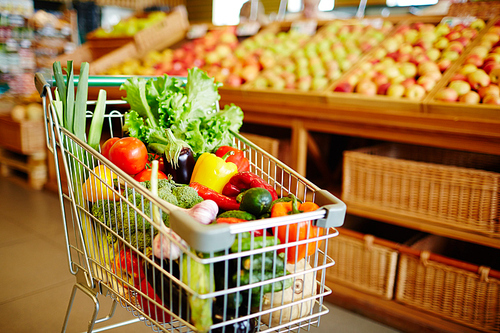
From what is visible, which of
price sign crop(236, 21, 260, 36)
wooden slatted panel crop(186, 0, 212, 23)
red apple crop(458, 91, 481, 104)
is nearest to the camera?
red apple crop(458, 91, 481, 104)

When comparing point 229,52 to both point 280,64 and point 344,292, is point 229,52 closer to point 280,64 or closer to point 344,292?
point 280,64

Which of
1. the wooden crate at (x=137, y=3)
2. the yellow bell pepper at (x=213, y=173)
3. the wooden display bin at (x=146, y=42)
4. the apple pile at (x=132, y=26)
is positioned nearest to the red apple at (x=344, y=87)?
the yellow bell pepper at (x=213, y=173)

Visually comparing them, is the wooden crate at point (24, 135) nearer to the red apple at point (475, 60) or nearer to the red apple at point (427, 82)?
the red apple at point (427, 82)

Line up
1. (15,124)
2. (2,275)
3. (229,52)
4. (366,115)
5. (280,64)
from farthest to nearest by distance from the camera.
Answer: (15,124) < (229,52) < (280,64) < (2,275) < (366,115)

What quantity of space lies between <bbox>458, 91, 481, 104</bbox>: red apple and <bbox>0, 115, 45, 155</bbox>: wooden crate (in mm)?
3407

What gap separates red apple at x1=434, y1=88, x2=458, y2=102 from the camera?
183 cm

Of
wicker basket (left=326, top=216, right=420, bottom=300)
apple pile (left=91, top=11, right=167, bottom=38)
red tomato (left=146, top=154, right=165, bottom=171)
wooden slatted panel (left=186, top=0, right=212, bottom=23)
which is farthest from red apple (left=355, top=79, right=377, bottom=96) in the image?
wooden slatted panel (left=186, top=0, right=212, bottom=23)

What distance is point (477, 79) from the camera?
1878 millimetres

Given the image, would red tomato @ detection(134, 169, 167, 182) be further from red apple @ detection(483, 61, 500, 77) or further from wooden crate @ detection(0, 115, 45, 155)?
wooden crate @ detection(0, 115, 45, 155)

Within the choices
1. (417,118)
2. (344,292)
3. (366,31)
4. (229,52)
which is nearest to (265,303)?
(417,118)

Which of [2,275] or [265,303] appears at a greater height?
[265,303]

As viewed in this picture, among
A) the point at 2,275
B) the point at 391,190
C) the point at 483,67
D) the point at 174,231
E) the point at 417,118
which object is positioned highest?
the point at 483,67

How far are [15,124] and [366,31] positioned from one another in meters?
3.10

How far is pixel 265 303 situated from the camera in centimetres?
82
